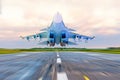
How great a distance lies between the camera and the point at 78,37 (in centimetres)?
7806

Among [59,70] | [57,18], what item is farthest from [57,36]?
[59,70]

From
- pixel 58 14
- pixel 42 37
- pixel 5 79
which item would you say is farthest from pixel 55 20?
pixel 5 79

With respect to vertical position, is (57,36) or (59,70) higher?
(57,36)

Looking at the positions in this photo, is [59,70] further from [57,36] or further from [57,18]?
[57,18]

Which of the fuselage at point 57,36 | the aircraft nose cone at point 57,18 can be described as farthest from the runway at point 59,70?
the aircraft nose cone at point 57,18

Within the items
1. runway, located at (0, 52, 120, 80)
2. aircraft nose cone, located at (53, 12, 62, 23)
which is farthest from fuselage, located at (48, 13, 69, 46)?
runway, located at (0, 52, 120, 80)

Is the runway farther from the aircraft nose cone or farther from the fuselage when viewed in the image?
the aircraft nose cone

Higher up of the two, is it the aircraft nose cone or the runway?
the aircraft nose cone

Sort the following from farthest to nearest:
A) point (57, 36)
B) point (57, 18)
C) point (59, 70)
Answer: point (57, 18) → point (57, 36) → point (59, 70)

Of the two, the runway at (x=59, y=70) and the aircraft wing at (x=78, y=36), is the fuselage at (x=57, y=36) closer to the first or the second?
the aircraft wing at (x=78, y=36)

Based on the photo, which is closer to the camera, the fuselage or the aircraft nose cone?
the fuselage

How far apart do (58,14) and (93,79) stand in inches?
2571

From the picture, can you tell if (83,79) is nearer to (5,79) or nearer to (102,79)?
(102,79)

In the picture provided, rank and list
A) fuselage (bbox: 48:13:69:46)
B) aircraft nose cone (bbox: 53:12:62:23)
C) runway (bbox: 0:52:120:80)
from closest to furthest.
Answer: runway (bbox: 0:52:120:80), fuselage (bbox: 48:13:69:46), aircraft nose cone (bbox: 53:12:62:23)
